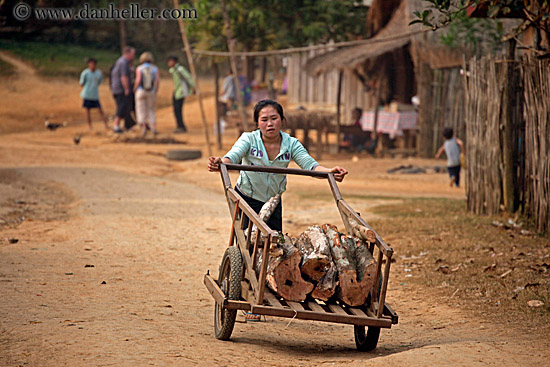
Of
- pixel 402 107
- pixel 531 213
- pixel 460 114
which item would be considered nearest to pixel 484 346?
pixel 531 213

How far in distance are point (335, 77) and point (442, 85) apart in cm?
677

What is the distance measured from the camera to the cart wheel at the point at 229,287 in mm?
4344

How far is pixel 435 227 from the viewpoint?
348 inches

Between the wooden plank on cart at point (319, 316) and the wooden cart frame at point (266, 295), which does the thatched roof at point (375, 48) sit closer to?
the wooden cart frame at point (266, 295)

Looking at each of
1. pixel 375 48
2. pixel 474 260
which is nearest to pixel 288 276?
pixel 474 260

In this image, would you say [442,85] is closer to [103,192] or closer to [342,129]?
[342,129]

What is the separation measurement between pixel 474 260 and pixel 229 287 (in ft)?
11.6

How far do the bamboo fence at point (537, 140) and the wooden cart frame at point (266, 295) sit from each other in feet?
A: 12.1

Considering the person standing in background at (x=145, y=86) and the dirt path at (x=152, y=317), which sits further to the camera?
the person standing in background at (x=145, y=86)

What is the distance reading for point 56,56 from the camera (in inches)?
1264

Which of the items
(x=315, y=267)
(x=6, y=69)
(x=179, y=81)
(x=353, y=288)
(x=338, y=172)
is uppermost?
(x=6, y=69)

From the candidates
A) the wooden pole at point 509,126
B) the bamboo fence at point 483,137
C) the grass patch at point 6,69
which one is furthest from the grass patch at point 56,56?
the wooden pole at point 509,126

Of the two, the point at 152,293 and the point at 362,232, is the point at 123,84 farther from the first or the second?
the point at 362,232

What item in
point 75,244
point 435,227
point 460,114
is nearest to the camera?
point 75,244
